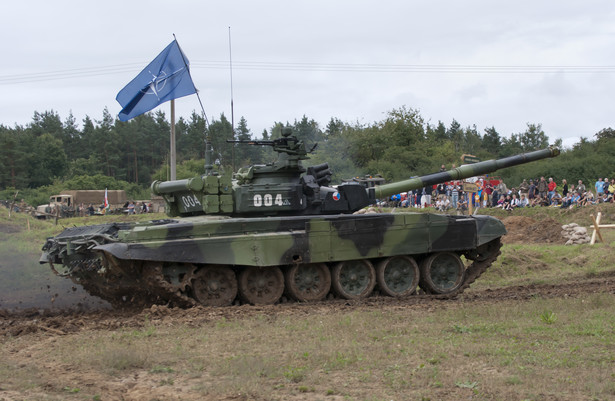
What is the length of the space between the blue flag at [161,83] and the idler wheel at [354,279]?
29.1 feet

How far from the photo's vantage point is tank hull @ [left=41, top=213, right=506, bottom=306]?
43.3ft

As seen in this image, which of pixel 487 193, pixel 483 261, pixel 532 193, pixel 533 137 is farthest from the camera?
pixel 533 137

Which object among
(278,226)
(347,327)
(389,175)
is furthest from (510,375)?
(389,175)

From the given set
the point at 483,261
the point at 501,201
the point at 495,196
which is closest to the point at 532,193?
the point at 501,201

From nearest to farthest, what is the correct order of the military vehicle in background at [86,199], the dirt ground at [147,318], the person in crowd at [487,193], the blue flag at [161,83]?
the dirt ground at [147,318], the blue flag at [161,83], the person in crowd at [487,193], the military vehicle in background at [86,199]

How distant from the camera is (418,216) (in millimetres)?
15609

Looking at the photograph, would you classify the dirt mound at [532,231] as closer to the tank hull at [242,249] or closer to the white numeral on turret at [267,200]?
the tank hull at [242,249]

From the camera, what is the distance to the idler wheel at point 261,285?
14445 mm

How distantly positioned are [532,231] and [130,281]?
1715cm

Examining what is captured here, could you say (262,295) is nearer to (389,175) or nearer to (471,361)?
(471,361)

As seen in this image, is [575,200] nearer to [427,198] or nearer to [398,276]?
[427,198]

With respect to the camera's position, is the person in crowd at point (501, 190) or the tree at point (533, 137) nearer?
the person in crowd at point (501, 190)

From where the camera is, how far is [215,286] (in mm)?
14219

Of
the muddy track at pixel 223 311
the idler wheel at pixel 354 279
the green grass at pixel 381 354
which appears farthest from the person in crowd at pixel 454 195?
the green grass at pixel 381 354
